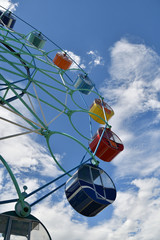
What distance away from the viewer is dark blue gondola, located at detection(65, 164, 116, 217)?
7.12 metres

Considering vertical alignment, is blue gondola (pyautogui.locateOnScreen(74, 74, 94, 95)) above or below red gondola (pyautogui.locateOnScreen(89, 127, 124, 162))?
above

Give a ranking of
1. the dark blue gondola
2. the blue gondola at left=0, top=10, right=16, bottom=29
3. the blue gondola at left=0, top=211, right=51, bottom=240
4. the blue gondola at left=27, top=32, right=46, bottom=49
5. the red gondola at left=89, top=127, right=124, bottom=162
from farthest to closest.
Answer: the blue gondola at left=0, top=10, right=16, bottom=29 → the blue gondola at left=27, top=32, right=46, bottom=49 → the red gondola at left=89, top=127, right=124, bottom=162 → the dark blue gondola → the blue gondola at left=0, top=211, right=51, bottom=240

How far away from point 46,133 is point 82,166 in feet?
4.95

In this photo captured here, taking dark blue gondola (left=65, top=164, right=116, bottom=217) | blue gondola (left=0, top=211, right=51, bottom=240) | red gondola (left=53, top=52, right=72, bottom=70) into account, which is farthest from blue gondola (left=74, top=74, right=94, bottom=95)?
blue gondola (left=0, top=211, right=51, bottom=240)

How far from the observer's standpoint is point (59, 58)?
13.9 metres

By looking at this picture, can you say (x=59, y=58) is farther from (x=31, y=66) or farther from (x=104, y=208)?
(x=104, y=208)

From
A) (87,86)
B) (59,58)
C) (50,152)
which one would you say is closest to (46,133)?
(50,152)

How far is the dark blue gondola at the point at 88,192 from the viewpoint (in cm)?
712

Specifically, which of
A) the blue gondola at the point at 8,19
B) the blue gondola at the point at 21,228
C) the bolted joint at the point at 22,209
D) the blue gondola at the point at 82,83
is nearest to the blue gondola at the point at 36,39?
the blue gondola at the point at 8,19

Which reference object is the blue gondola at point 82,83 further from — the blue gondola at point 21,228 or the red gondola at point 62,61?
the blue gondola at point 21,228

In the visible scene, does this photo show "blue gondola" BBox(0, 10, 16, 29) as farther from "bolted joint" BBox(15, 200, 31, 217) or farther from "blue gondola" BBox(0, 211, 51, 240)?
"blue gondola" BBox(0, 211, 51, 240)

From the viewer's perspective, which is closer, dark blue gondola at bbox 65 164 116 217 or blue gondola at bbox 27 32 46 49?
dark blue gondola at bbox 65 164 116 217

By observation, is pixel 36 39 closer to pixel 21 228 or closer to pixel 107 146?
pixel 107 146

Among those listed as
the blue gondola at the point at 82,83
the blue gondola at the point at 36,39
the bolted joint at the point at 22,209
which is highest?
the blue gondola at the point at 36,39
